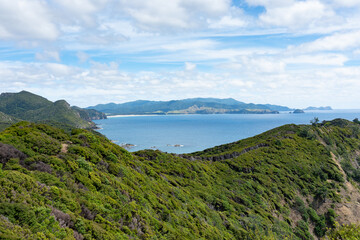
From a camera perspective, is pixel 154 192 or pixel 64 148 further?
pixel 154 192

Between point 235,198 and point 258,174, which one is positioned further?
point 258,174

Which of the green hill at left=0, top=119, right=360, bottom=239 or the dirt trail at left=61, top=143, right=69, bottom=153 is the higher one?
the dirt trail at left=61, top=143, right=69, bottom=153

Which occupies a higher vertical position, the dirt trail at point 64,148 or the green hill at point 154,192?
the dirt trail at point 64,148

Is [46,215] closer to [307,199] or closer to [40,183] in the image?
[40,183]

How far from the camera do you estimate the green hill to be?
12287mm

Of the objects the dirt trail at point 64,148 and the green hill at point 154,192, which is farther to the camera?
the dirt trail at point 64,148

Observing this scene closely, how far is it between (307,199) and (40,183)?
5219 centimetres

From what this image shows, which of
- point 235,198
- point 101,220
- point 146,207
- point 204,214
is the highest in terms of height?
point 101,220

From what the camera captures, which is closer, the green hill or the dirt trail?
the green hill

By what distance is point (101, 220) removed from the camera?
1409 cm

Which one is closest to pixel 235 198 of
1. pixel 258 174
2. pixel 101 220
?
pixel 258 174

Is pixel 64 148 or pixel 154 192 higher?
pixel 64 148

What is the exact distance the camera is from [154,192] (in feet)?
79.6

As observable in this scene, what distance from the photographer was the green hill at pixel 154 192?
1229 cm
